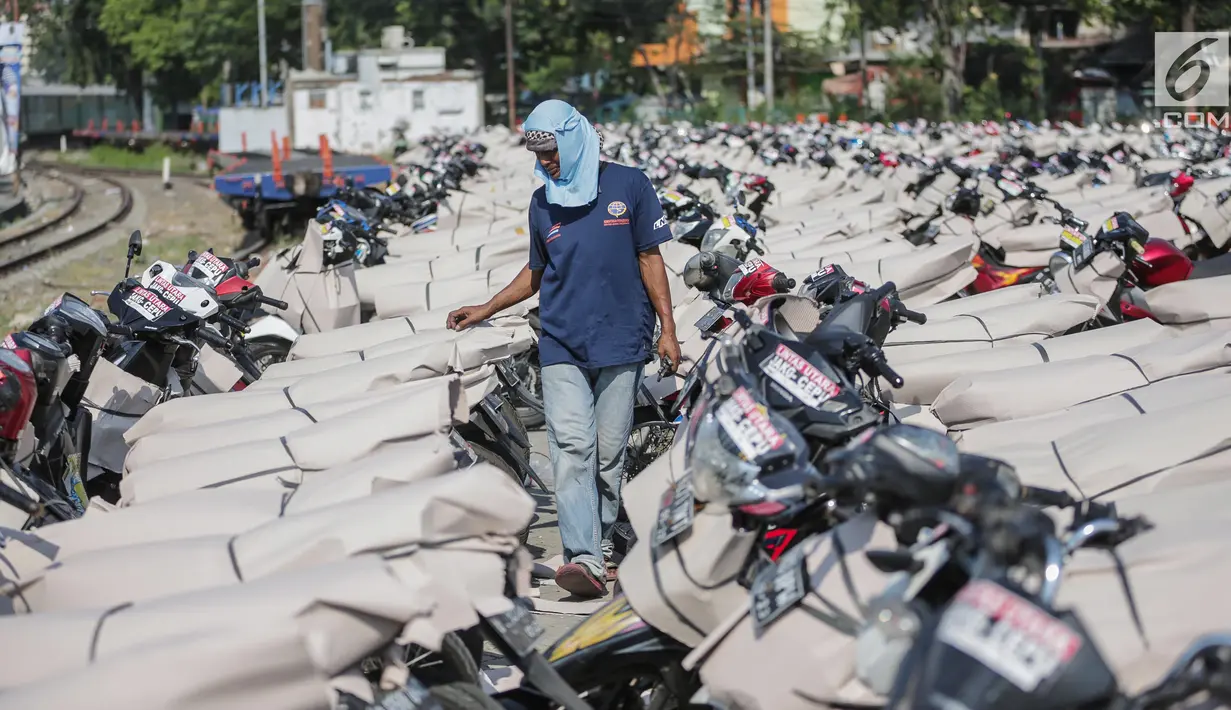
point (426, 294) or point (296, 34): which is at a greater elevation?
point (296, 34)

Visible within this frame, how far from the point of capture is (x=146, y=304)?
6.84 meters

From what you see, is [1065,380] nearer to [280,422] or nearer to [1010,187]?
[280,422]

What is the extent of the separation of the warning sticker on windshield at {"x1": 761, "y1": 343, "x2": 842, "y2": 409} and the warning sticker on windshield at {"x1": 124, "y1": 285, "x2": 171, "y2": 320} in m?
3.71

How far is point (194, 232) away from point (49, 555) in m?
23.4

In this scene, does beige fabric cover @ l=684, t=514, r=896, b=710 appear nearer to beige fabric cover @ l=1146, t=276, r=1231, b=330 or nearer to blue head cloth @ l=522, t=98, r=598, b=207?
blue head cloth @ l=522, t=98, r=598, b=207

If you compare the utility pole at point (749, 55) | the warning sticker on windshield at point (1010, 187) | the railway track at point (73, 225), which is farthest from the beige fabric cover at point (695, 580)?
the utility pole at point (749, 55)

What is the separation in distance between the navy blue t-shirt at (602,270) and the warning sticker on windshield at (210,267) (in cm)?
275

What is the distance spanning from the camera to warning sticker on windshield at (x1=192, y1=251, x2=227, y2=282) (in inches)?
301

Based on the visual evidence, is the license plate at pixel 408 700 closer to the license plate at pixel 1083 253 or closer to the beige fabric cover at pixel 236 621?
the beige fabric cover at pixel 236 621

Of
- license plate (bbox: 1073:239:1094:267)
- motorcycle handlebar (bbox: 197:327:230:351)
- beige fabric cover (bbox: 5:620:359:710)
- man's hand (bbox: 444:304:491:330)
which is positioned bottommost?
beige fabric cover (bbox: 5:620:359:710)

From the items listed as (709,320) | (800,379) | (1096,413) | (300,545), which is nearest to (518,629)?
(300,545)

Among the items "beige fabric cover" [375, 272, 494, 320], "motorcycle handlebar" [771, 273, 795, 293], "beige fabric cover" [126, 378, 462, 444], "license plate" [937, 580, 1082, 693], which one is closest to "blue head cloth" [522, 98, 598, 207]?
"beige fabric cover" [126, 378, 462, 444]

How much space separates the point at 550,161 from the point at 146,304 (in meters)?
2.43

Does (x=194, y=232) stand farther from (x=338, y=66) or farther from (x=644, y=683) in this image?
(x=338, y=66)
